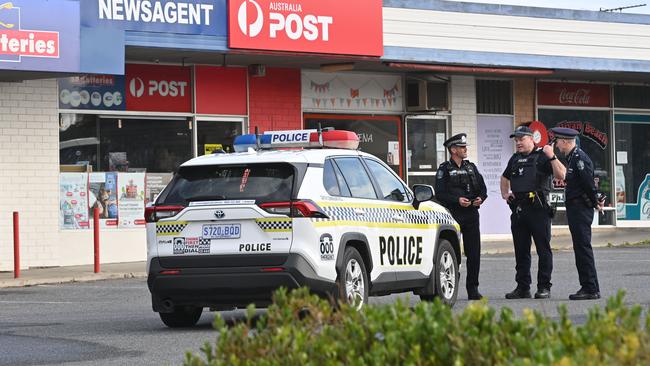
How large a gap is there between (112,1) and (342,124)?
6649 mm

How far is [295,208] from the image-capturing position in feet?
37.5

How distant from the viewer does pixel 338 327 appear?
17.7 feet

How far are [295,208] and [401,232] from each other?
198 cm

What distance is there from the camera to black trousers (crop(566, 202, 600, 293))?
563 inches

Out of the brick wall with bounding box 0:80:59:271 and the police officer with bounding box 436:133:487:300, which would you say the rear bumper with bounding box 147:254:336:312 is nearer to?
the police officer with bounding box 436:133:487:300

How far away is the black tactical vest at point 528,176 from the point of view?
Answer: 14.7 meters

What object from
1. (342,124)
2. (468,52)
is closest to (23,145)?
(342,124)

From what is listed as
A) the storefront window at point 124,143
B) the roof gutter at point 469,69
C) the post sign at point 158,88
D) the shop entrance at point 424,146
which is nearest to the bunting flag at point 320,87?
the roof gutter at point 469,69

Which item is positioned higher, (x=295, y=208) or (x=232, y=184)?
(x=232, y=184)

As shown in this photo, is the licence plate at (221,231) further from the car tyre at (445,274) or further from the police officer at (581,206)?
the police officer at (581,206)

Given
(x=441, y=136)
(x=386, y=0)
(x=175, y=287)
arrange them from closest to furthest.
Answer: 1. (x=175, y=287)
2. (x=386, y=0)
3. (x=441, y=136)

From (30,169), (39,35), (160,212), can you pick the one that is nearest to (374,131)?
(30,169)

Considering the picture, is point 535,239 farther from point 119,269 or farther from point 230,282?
point 119,269

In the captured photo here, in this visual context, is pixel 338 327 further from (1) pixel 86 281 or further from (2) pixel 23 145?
(2) pixel 23 145
